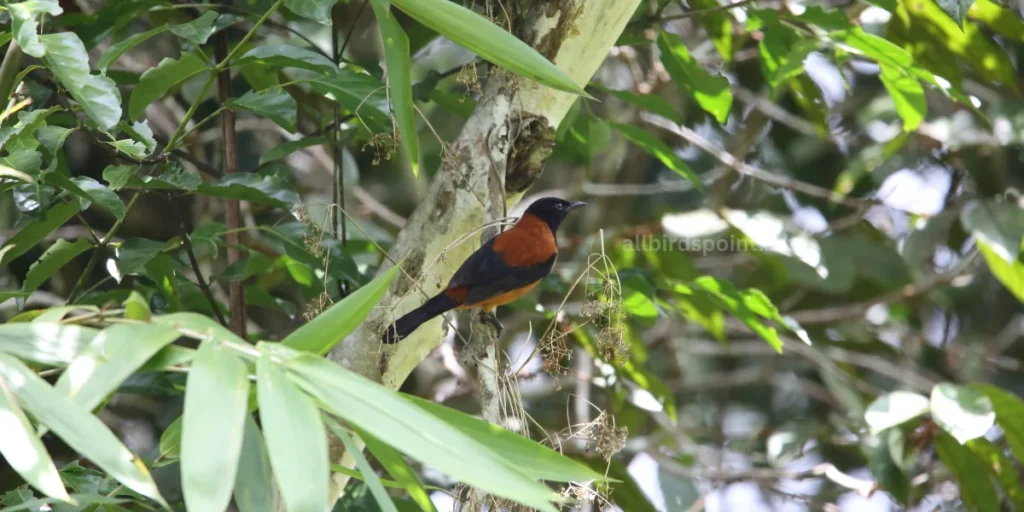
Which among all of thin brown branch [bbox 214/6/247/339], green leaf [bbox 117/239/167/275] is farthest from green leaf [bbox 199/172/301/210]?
thin brown branch [bbox 214/6/247/339]

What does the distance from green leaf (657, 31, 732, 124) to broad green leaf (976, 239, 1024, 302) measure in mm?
1326

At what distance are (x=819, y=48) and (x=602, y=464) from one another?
1623mm

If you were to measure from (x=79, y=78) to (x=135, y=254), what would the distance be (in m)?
0.73

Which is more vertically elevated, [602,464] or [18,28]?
[18,28]

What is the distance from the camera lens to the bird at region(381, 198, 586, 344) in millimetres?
2504

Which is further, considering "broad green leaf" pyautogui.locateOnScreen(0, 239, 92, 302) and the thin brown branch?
the thin brown branch

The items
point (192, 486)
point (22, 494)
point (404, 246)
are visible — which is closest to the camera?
point (192, 486)

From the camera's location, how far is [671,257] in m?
3.86

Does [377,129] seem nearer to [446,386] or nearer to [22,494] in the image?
[22,494]

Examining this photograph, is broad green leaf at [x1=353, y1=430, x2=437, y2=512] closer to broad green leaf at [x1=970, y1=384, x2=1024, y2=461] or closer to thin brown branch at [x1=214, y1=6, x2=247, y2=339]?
thin brown branch at [x1=214, y1=6, x2=247, y2=339]

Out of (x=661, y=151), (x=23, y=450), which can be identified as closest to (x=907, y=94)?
(x=661, y=151)

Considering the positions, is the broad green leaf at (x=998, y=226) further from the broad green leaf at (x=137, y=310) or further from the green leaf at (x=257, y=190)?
the broad green leaf at (x=137, y=310)

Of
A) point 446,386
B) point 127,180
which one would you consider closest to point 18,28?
point 127,180

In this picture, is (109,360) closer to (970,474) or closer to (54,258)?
(54,258)
